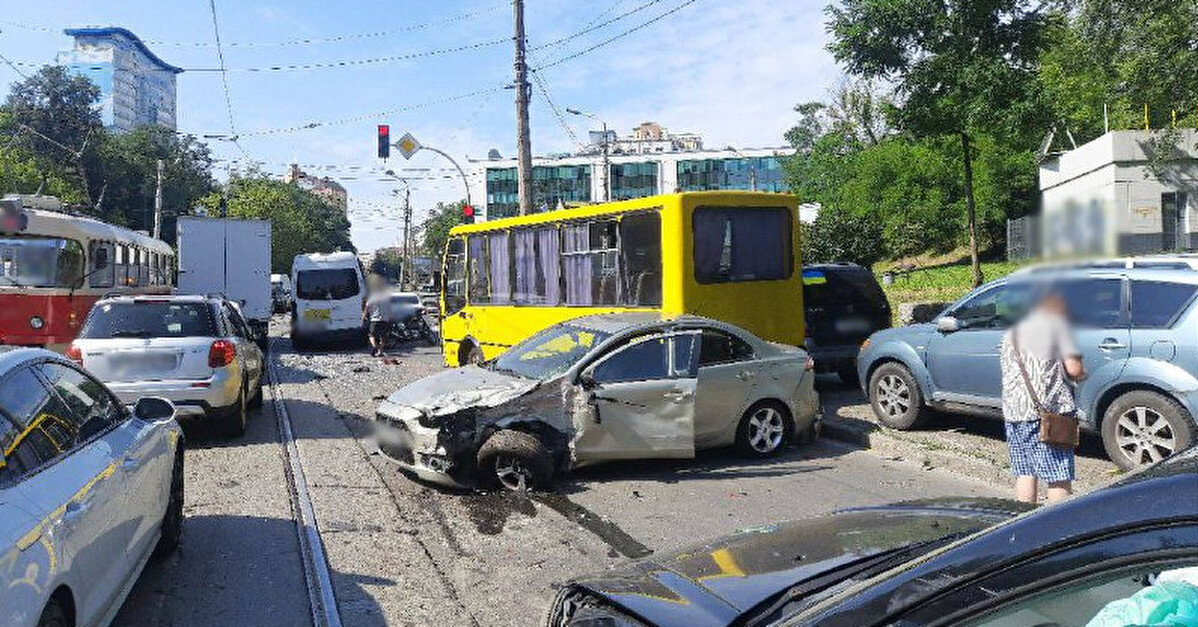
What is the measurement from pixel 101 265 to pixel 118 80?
51.9 m

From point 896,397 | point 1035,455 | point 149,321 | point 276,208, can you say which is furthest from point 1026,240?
point 276,208

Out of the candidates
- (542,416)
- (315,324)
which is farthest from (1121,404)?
(315,324)

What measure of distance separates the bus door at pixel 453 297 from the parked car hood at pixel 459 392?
7.06 m

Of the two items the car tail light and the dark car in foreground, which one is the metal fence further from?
the car tail light

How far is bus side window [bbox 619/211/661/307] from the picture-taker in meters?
10.4

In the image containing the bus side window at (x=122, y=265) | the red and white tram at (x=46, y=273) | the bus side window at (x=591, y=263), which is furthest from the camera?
the bus side window at (x=122, y=265)

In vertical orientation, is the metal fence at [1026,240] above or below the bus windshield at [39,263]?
below

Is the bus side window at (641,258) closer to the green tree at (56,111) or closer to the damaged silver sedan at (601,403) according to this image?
the damaged silver sedan at (601,403)

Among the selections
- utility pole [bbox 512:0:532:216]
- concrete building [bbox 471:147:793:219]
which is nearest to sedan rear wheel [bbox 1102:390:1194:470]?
utility pole [bbox 512:0:532:216]

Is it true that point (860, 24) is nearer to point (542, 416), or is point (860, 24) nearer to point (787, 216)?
point (787, 216)

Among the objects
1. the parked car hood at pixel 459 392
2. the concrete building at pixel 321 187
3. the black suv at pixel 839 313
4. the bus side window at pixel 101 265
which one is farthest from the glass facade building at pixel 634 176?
the parked car hood at pixel 459 392

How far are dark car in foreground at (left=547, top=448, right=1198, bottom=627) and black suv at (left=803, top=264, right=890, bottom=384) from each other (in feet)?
31.5

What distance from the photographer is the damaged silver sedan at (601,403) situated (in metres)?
7.02

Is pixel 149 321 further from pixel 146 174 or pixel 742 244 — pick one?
pixel 146 174
